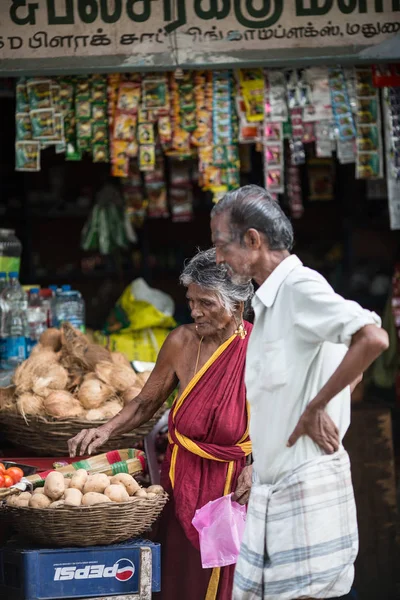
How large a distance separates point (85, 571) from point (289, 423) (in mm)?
1028

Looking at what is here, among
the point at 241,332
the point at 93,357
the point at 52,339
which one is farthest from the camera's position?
the point at 52,339

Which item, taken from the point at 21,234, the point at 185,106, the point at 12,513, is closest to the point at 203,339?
the point at 12,513

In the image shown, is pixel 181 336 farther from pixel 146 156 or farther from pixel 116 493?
pixel 146 156

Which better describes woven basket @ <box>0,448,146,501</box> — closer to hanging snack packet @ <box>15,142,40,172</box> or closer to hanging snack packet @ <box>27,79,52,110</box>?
hanging snack packet @ <box>15,142,40,172</box>

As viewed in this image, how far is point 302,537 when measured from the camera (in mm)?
2562

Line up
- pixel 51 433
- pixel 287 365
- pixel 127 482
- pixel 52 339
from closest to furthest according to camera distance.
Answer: pixel 287 365 → pixel 127 482 → pixel 51 433 → pixel 52 339

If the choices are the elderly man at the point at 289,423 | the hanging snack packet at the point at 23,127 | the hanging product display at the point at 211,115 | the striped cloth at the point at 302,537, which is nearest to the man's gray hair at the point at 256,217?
the elderly man at the point at 289,423

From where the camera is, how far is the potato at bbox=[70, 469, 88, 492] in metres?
3.23

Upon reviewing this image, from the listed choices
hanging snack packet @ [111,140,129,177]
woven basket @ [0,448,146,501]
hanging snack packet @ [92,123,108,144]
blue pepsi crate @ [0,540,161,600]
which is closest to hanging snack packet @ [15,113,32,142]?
hanging snack packet @ [92,123,108,144]

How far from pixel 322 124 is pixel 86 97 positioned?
1.25m

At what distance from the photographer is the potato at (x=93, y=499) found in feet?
10.3

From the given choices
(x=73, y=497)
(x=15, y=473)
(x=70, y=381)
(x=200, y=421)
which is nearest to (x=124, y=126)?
(x=70, y=381)

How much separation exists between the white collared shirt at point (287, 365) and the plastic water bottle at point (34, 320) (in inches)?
98.5

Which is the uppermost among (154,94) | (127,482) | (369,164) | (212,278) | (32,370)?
(154,94)
